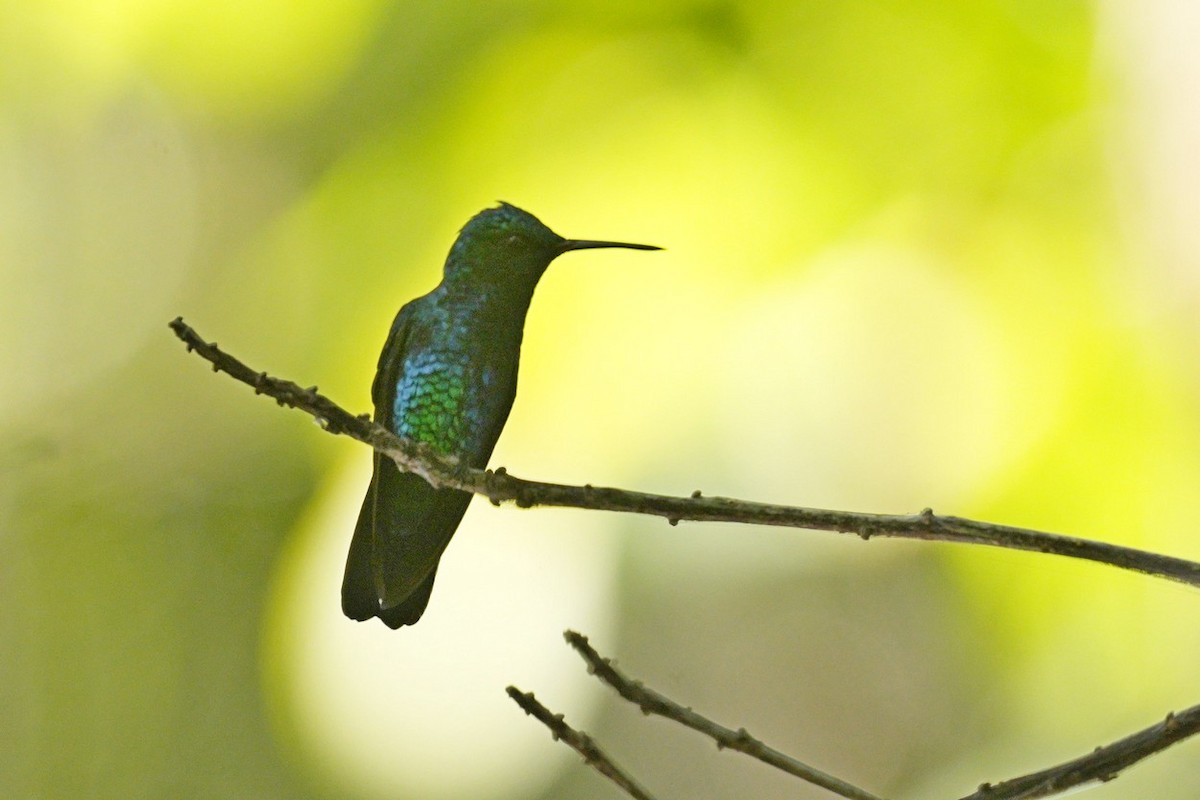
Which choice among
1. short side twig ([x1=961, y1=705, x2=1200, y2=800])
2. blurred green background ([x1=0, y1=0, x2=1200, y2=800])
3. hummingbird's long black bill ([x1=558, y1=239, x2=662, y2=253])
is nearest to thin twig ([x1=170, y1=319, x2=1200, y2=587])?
short side twig ([x1=961, y1=705, x2=1200, y2=800])

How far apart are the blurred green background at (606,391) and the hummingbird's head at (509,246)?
1.56 feet

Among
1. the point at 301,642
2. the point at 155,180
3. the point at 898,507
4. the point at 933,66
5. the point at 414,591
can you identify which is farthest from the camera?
the point at 933,66

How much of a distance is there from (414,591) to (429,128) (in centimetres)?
154

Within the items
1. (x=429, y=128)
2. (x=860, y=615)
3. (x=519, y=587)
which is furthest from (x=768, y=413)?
(x=429, y=128)

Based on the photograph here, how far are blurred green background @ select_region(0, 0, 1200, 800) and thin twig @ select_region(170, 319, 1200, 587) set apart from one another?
0.81 metres

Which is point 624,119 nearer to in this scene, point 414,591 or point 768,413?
point 768,413

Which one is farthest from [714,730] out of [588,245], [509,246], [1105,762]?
[509,246]

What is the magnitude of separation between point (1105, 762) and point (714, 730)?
1.01 ft

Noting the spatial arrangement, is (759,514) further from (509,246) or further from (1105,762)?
(509,246)

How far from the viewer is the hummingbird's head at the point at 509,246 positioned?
1349 millimetres

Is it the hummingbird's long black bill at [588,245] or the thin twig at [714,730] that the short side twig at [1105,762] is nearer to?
the thin twig at [714,730]

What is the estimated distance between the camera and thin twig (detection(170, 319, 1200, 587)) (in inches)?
32.0

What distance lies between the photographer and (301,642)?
1795 mm

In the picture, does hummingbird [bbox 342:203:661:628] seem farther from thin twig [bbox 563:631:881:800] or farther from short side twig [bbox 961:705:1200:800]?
short side twig [bbox 961:705:1200:800]
